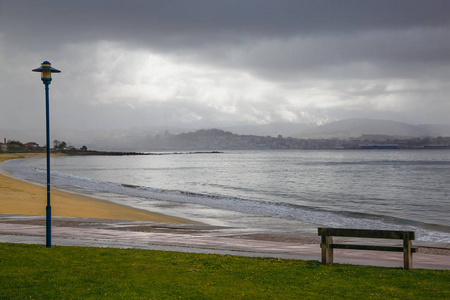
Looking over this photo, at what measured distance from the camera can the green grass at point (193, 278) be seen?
8.57 meters

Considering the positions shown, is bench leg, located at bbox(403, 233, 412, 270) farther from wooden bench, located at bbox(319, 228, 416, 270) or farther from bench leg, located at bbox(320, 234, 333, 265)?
bench leg, located at bbox(320, 234, 333, 265)

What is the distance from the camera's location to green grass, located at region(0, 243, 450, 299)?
857 centimetres

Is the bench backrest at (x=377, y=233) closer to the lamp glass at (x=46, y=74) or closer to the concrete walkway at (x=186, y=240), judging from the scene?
the concrete walkway at (x=186, y=240)

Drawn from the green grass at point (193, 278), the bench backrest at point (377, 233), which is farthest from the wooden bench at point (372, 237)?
the green grass at point (193, 278)

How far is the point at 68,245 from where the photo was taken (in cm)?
1393

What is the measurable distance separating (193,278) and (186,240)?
257 inches

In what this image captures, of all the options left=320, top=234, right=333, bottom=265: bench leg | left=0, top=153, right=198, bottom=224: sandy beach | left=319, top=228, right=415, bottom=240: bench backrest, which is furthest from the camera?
left=0, top=153, right=198, bottom=224: sandy beach

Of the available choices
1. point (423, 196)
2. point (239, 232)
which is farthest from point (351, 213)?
point (423, 196)

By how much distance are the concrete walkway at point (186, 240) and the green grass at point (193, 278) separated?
5.65 ft

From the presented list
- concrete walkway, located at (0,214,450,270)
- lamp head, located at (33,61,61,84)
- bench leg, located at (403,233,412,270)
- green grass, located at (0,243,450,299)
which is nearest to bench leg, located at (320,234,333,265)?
green grass, located at (0,243,450,299)

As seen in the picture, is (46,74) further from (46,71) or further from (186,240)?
(186,240)

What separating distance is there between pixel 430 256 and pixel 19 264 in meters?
11.6

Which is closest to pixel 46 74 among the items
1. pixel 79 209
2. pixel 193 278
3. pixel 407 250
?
pixel 193 278

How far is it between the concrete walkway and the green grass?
1723 millimetres
